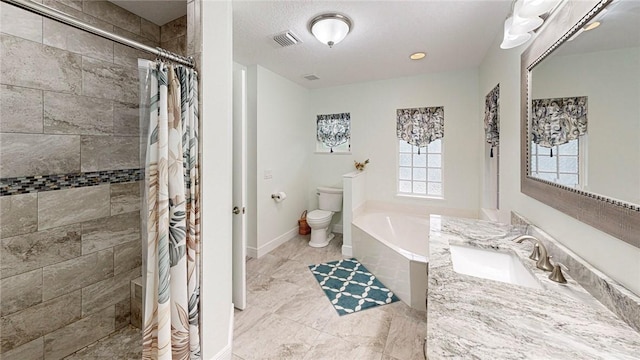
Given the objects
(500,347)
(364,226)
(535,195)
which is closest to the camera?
(500,347)

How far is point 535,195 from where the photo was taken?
144 cm

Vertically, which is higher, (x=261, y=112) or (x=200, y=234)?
(x=261, y=112)

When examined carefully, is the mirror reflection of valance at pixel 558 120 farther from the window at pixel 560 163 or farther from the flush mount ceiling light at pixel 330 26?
the flush mount ceiling light at pixel 330 26

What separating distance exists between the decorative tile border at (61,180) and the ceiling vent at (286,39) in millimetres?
1806

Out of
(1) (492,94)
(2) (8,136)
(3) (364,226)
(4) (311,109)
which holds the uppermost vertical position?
(4) (311,109)

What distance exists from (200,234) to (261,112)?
221 cm

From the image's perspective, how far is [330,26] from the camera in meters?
2.01

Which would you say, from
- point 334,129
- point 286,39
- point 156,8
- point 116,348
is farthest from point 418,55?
point 116,348

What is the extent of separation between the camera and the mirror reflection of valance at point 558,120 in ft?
3.27

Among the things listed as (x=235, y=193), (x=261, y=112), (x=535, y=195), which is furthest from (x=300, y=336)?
(x=261, y=112)

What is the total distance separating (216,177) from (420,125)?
307 cm

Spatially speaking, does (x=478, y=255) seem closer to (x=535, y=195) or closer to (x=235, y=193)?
(x=535, y=195)

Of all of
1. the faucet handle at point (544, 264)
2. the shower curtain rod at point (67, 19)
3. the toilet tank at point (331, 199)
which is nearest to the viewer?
the shower curtain rod at point (67, 19)

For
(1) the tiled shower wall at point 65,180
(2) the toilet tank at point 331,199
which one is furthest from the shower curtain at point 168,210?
(2) the toilet tank at point 331,199
